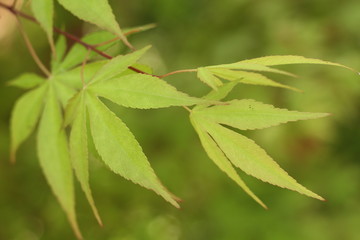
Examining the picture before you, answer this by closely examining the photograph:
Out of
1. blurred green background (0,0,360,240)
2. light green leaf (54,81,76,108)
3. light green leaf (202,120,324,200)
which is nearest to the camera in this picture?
light green leaf (202,120,324,200)

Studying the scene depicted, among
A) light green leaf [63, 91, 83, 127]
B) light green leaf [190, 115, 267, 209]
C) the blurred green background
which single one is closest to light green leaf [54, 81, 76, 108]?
light green leaf [63, 91, 83, 127]

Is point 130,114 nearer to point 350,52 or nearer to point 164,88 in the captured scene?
point 350,52

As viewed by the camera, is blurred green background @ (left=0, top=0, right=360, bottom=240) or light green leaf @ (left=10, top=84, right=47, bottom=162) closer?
light green leaf @ (left=10, top=84, right=47, bottom=162)

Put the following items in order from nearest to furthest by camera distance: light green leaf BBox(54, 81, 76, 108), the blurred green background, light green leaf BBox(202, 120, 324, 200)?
light green leaf BBox(202, 120, 324, 200)
light green leaf BBox(54, 81, 76, 108)
the blurred green background

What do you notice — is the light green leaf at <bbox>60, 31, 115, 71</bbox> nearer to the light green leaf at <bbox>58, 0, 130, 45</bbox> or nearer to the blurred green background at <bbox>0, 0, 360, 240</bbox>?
the light green leaf at <bbox>58, 0, 130, 45</bbox>

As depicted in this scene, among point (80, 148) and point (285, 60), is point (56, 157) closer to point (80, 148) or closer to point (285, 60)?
point (80, 148)

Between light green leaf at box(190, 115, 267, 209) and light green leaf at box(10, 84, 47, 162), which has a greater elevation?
light green leaf at box(190, 115, 267, 209)
